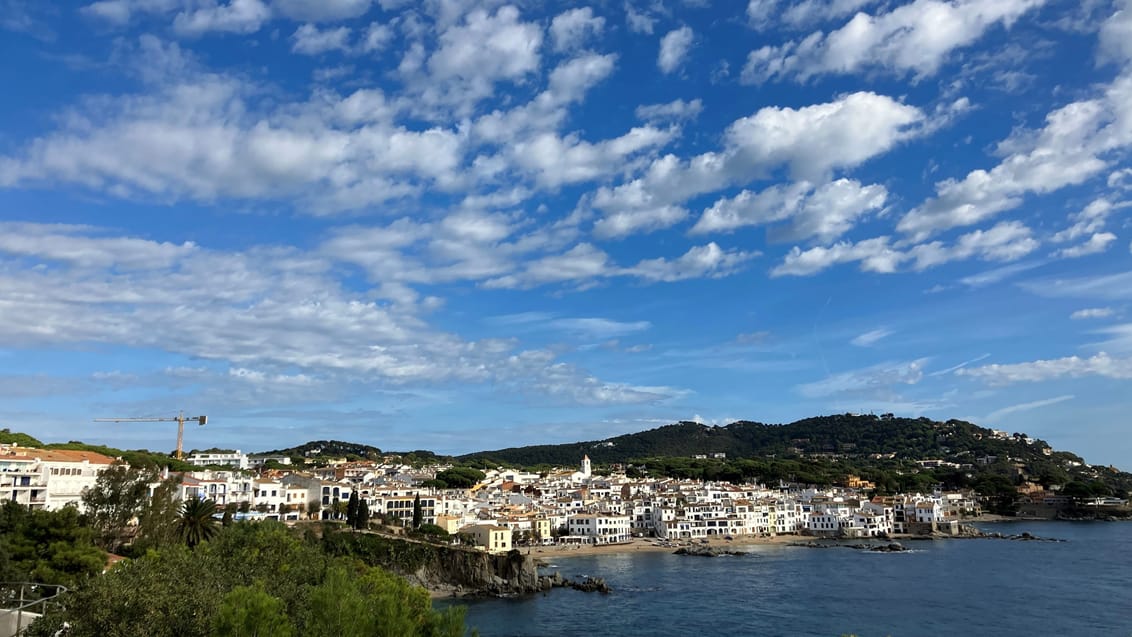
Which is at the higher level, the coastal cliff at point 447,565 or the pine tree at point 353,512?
the pine tree at point 353,512

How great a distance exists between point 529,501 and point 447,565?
38.5 m

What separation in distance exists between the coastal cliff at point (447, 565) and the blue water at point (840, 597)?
2.71 metres

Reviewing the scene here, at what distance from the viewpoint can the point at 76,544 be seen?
2791 centimetres

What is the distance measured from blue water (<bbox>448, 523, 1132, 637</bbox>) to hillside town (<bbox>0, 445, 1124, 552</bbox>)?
38.5ft

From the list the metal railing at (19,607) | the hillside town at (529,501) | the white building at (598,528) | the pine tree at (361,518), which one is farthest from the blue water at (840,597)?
the metal railing at (19,607)

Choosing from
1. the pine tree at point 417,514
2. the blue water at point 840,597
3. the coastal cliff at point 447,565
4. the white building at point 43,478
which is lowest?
the blue water at point 840,597

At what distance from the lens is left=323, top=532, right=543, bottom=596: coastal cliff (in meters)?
49.7

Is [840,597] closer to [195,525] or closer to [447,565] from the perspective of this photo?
[447,565]

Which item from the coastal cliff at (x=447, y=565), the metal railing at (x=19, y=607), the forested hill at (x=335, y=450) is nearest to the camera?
the metal railing at (x=19, y=607)

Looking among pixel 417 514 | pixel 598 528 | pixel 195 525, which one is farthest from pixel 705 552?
pixel 195 525

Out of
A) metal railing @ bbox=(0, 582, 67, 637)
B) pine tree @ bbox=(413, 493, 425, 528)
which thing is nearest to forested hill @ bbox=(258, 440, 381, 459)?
pine tree @ bbox=(413, 493, 425, 528)

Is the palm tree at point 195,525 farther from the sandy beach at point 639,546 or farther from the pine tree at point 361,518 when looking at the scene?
the sandy beach at point 639,546

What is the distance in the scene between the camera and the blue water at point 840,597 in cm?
3859

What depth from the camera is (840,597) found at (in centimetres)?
4650
